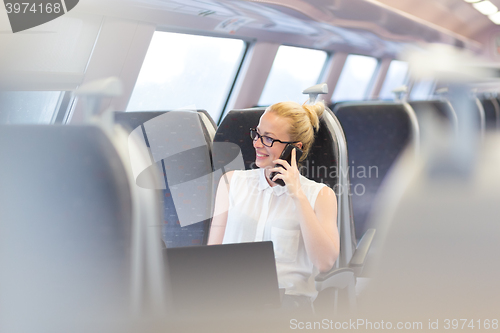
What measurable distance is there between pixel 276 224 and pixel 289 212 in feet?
0.13

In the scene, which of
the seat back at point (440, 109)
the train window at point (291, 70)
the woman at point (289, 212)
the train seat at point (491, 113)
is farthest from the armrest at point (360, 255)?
the train seat at point (491, 113)

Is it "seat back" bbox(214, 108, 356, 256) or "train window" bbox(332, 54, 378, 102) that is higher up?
"train window" bbox(332, 54, 378, 102)

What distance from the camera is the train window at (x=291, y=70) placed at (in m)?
2.82

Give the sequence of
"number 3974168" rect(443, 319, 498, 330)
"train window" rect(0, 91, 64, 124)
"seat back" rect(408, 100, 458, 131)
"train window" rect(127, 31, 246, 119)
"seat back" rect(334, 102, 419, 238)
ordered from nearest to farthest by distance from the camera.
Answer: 1. "train window" rect(0, 91, 64, 124)
2. "number 3974168" rect(443, 319, 498, 330)
3. "train window" rect(127, 31, 246, 119)
4. "seat back" rect(334, 102, 419, 238)
5. "seat back" rect(408, 100, 458, 131)

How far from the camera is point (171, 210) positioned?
1229 millimetres

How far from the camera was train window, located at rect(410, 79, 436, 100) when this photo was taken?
162 centimetres

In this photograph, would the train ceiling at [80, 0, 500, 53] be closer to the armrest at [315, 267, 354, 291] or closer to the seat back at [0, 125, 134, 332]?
the seat back at [0, 125, 134, 332]

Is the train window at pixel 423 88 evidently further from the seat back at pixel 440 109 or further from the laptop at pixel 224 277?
the laptop at pixel 224 277

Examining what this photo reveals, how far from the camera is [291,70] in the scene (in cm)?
310

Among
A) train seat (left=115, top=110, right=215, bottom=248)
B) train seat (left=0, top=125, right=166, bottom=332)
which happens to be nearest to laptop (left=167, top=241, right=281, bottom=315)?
train seat (left=0, top=125, right=166, bottom=332)

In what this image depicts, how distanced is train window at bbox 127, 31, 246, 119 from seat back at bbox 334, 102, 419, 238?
2.13 feet

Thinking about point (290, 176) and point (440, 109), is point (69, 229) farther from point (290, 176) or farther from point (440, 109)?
point (440, 109)

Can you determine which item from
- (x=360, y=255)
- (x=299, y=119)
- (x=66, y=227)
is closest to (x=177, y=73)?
(x=299, y=119)

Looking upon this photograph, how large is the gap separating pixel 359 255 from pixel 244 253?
56 cm
